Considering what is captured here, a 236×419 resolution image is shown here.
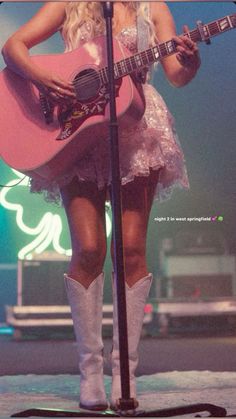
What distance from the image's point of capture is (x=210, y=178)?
3029 millimetres

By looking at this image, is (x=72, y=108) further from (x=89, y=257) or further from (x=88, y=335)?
(x=88, y=335)

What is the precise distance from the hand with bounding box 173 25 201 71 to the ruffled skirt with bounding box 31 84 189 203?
0.57 ft

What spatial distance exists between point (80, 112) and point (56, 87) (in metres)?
0.09

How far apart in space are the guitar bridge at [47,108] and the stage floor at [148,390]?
756 mm

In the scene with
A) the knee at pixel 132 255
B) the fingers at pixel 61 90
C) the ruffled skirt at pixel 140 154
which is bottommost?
the knee at pixel 132 255

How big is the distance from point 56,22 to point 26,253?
1790mm

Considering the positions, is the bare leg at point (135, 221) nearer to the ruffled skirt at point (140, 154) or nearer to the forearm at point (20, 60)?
the ruffled skirt at point (140, 154)

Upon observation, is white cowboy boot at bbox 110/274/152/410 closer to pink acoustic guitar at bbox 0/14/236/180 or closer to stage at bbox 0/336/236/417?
stage at bbox 0/336/236/417

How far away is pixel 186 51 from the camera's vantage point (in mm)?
1479

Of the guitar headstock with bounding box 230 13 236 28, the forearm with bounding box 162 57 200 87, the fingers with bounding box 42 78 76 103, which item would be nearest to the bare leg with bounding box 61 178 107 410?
the fingers with bounding box 42 78 76 103

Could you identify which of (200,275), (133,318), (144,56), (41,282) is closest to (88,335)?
(133,318)

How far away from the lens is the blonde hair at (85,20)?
168cm

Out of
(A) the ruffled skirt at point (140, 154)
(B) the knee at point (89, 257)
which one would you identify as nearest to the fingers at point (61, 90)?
(A) the ruffled skirt at point (140, 154)

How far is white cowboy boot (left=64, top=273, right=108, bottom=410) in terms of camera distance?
1.53m
